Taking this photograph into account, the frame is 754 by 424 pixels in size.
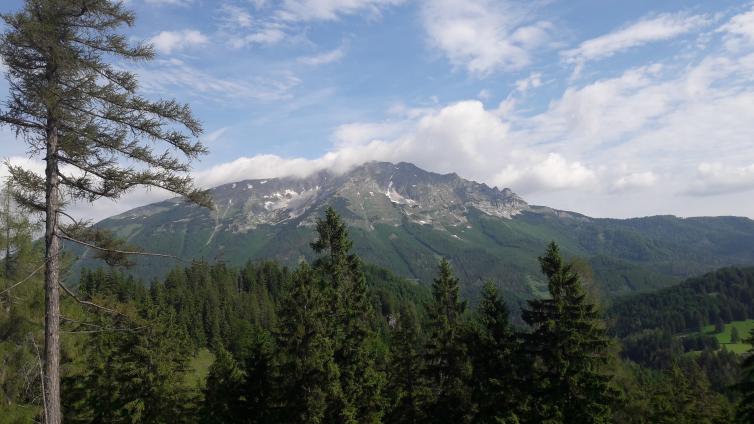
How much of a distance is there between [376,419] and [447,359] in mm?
7376

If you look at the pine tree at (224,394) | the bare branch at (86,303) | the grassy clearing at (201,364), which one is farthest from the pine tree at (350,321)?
the grassy clearing at (201,364)

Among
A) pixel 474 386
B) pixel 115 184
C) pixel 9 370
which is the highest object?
pixel 115 184

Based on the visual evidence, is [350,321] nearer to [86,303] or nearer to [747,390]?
[86,303]

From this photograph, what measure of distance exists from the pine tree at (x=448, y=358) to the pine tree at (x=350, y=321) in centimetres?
434

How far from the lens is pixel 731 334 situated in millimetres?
199250

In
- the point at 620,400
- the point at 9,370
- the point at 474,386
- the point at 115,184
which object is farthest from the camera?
the point at 474,386

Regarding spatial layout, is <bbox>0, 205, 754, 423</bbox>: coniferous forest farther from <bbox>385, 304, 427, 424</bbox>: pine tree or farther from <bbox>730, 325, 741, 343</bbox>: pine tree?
<bbox>730, 325, 741, 343</bbox>: pine tree

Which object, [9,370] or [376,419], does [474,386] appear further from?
[9,370]

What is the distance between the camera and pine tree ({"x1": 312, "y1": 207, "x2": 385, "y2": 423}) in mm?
35344

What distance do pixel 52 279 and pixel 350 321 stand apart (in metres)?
25.0

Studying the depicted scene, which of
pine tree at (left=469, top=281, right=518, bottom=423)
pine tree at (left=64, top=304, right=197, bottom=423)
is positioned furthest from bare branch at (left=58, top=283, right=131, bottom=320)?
pine tree at (left=64, top=304, right=197, bottom=423)

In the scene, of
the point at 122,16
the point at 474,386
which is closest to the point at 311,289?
the point at 474,386

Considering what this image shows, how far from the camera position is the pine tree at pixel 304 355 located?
32.4 metres

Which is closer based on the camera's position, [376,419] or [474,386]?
[474,386]
